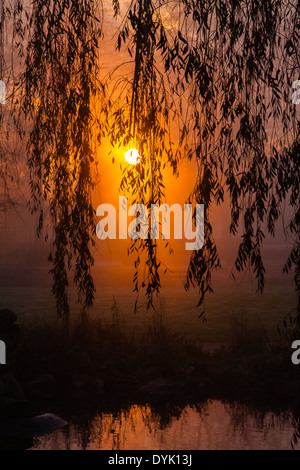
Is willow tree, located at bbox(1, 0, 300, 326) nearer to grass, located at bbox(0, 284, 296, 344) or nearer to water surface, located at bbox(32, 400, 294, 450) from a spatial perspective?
water surface, located at bbox(32, 400, 294, 450)

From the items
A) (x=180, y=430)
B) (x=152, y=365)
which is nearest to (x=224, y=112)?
(x=180, y=430)

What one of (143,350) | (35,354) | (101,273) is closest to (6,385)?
(35,354)

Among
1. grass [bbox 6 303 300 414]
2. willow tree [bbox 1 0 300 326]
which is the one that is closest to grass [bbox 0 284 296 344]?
grass [bbox 6 303 300 414]

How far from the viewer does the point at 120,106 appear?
629cm

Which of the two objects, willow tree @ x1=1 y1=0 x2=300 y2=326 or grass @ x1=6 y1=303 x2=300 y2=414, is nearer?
willow tree @ x1=1 y1=0 x2=300 y2=326

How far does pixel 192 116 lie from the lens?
600 cm

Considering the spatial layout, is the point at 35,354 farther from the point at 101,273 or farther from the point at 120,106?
the point at 101,273

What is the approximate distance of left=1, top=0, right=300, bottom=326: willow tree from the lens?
5.66m

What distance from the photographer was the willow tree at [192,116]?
566 cm

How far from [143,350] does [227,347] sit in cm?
230

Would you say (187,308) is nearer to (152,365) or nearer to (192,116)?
(152,365)

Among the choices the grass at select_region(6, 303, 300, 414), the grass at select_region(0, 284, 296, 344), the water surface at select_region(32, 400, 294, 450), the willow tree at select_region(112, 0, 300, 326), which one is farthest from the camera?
the grass at select_region(0, 284, 296, 344)

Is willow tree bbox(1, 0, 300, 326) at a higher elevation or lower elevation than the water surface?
higher

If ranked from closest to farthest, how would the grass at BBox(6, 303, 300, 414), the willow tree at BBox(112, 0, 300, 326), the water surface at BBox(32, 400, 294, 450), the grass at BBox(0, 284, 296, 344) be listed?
the willow tree at BBox(112, 0, 300, 326), the water surface at BBox(32, 400, 294, 450), the grass at BBox(6, 303, 300, 414), the grass at BBox(0, 284, 296, 344)
